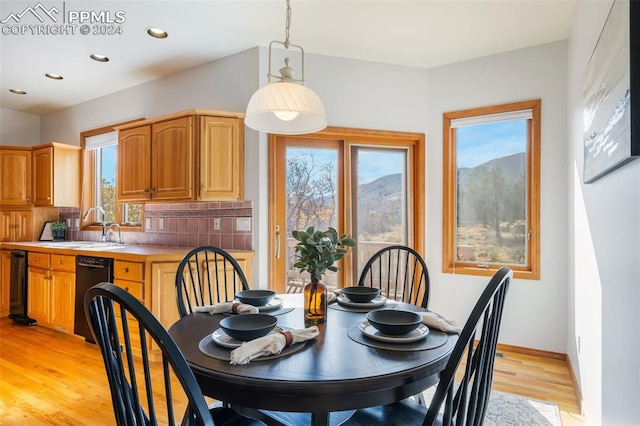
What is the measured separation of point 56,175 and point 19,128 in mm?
1331

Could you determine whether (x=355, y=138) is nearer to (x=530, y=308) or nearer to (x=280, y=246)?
(x=280, y=246)

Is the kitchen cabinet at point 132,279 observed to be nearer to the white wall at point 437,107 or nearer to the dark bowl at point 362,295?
the white wall at point 437,107

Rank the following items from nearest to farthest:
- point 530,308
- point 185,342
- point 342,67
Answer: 1. point 185,342
2. point 530,308
3. point 342,67

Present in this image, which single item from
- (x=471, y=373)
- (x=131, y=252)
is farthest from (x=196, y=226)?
(x=471, y=373)

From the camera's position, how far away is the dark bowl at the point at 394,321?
1303 millimetres

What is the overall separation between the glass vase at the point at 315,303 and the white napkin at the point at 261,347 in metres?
0.29

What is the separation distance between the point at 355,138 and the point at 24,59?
318cm

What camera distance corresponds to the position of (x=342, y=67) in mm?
3426

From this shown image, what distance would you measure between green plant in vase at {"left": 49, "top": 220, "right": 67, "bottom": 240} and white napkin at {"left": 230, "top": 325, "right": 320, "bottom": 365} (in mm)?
4848

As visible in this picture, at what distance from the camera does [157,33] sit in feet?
9.92

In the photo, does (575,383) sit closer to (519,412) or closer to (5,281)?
(519,412)

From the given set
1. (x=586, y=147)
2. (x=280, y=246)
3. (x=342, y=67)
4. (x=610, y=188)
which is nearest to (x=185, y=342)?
(x=610, y=188)

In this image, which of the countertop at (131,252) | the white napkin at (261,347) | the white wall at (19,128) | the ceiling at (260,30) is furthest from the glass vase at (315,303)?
the white wall at (19,128)

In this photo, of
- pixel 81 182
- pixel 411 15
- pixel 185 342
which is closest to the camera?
pixel 185 342
